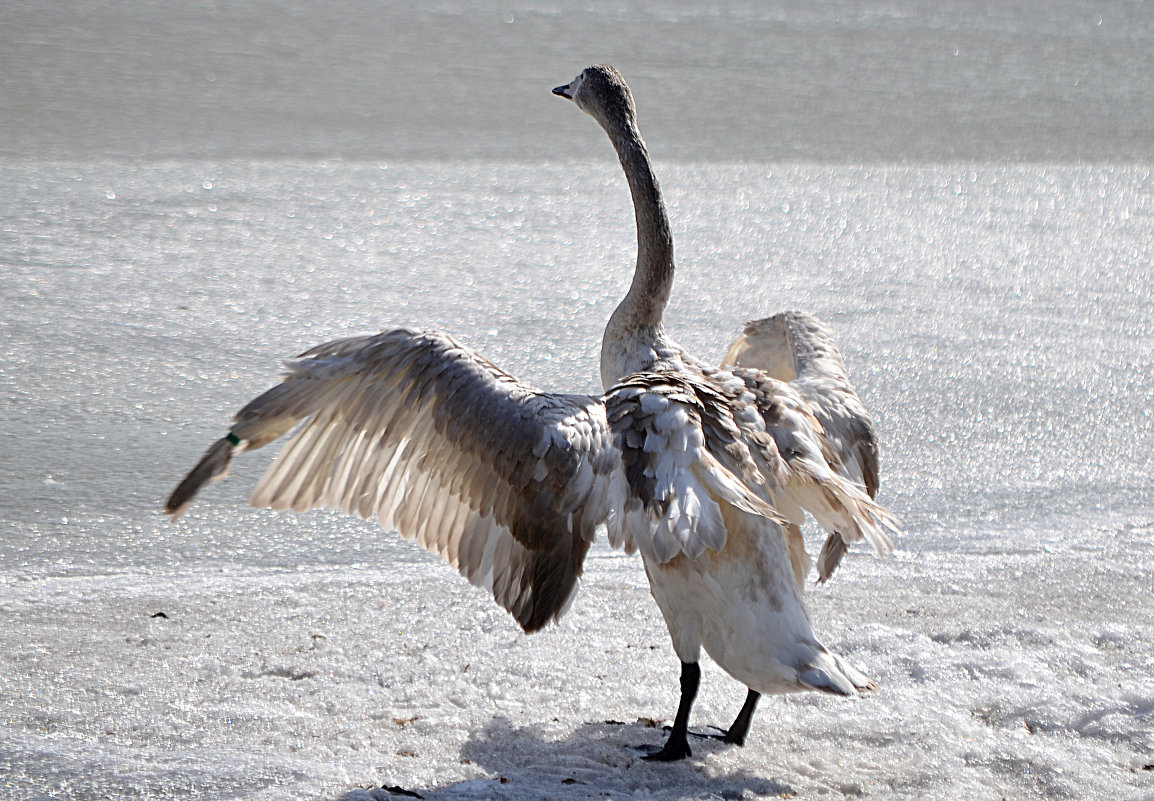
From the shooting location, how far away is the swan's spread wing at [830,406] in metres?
3.66

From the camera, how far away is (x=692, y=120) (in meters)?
10.4

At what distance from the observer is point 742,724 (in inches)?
133

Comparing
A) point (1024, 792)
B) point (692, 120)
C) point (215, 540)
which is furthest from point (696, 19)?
point (1024, 792)

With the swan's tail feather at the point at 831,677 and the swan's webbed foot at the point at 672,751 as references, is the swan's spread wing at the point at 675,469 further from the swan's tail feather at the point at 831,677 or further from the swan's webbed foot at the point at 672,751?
the swan's webbed foot at the point at 672,751

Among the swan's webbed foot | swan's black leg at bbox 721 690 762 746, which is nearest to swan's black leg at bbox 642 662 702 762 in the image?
the swan's webbed foot

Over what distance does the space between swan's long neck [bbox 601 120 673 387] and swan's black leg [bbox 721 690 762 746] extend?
100cm

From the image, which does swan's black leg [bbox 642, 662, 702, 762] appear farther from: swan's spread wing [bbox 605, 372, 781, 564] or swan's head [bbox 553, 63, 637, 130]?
swan's head [bbox 553, 63, 637, 130]

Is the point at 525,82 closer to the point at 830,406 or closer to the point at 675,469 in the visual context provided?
the point at 830,406

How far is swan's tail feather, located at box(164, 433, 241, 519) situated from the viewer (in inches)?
116

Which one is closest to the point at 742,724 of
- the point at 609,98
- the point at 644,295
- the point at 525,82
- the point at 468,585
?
the point at 468,585

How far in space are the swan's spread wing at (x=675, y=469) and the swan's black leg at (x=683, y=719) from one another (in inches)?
13.9

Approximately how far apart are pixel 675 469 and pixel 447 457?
0.60 meters

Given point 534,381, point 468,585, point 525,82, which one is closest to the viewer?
point 468,585

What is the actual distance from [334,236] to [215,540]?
3489 mm
